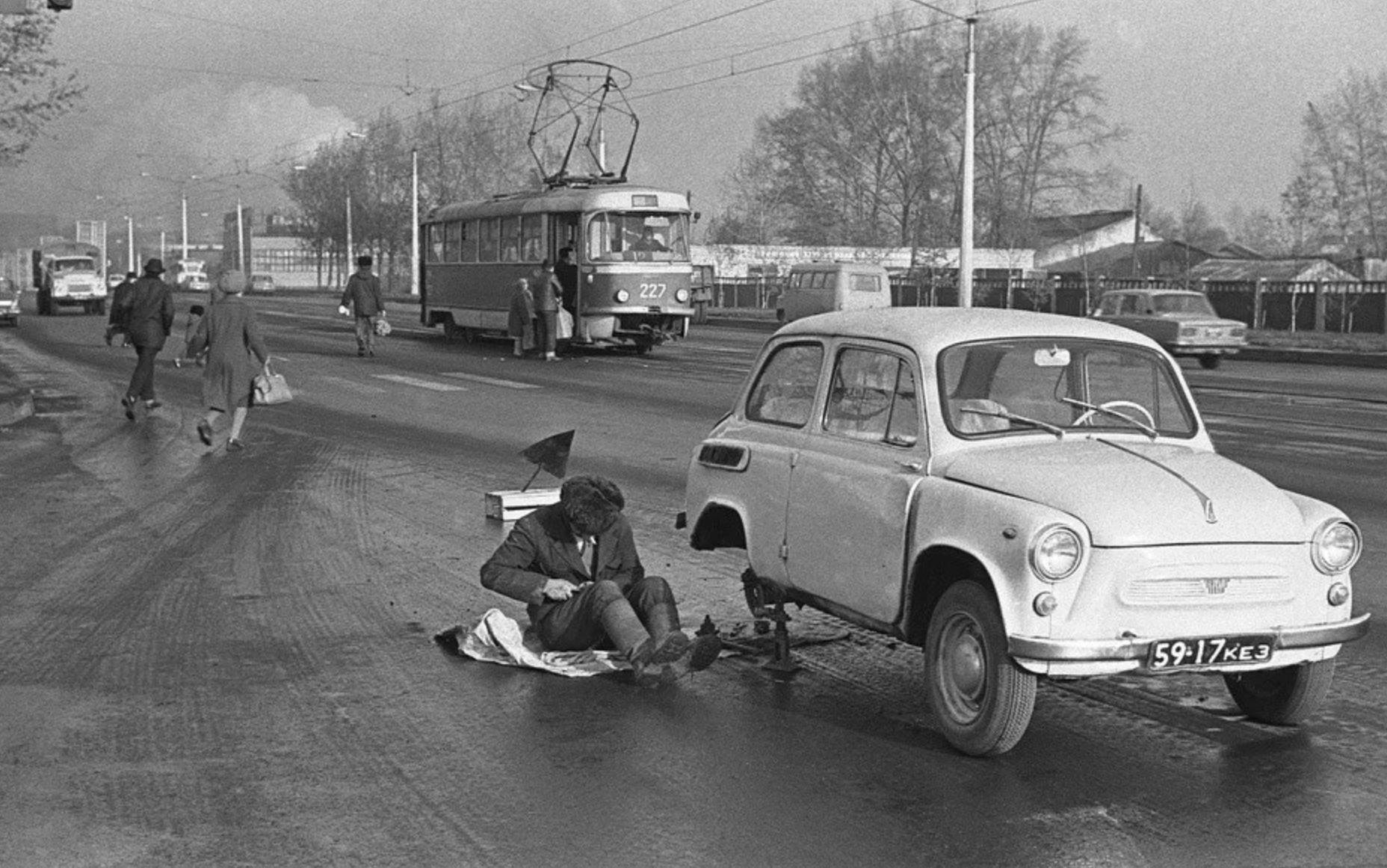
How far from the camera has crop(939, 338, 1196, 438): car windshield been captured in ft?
21.4

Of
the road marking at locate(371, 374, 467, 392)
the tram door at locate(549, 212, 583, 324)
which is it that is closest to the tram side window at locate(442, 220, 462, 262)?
the tram door at locate(549, 212, 583, 324)

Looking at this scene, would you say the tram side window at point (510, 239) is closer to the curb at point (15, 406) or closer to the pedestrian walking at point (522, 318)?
the pedestrian walking at point (522, 318)

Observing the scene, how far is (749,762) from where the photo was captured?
5.94 m

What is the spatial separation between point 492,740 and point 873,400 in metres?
2.08

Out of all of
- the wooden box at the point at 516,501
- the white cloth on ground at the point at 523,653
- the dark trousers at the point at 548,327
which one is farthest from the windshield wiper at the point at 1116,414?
the dark trousers at the point at 548,327

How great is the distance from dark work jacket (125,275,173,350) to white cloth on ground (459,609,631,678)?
1300cm

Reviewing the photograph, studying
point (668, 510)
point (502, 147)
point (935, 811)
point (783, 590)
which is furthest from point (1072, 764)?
point (502, 147)

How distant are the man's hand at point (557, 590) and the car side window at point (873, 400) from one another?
4.35ft

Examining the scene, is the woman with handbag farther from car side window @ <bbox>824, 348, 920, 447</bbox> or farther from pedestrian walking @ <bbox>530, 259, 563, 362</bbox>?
pedestrian walking @ <bbox>530, 259, 563, 362</bbox>

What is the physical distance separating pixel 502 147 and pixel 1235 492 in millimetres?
86491

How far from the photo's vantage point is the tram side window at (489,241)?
1373 inches

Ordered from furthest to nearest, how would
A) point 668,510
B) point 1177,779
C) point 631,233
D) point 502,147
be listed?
point 502,147 → point 631,233 → point 668,510 → point 1177,779

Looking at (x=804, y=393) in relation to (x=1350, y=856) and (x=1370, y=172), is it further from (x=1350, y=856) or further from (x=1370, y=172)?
(x=1370, y=172)

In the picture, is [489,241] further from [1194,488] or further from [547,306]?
[1194,488]
